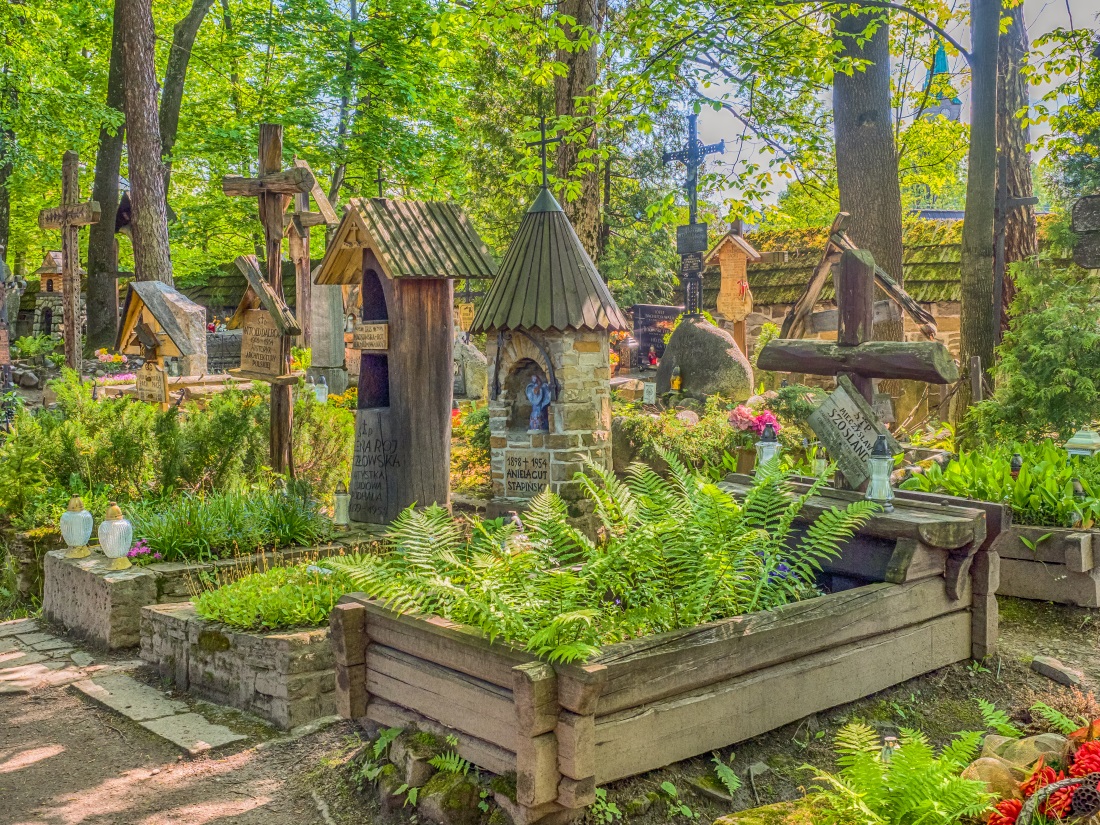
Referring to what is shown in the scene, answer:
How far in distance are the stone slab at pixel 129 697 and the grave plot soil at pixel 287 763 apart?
0.08 m

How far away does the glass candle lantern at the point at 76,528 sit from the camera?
22.7 ft

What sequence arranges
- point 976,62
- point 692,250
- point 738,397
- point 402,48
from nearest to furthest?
1. point 976,62
2. point 738,397
3. point 692,250
4. point 402,48

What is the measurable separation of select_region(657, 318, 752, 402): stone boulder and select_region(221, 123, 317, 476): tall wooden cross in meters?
5.56

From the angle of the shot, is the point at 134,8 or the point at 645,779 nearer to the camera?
the point at 645,779

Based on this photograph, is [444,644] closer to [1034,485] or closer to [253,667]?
[253,667]

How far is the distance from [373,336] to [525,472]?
1561mm

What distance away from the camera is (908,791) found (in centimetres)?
294

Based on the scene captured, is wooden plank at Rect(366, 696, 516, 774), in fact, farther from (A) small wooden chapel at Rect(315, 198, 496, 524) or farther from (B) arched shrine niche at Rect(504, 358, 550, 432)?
(B) arched shrine niche at Rect(504, 358, 550, 432)

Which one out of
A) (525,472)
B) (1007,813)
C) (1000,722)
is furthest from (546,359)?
(1007,813)

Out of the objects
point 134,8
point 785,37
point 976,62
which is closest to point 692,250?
point 785,37

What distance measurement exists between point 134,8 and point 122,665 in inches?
458

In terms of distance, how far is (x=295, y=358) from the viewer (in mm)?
16719

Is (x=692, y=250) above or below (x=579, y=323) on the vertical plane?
above

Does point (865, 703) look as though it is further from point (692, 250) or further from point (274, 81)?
point (274, 81)
